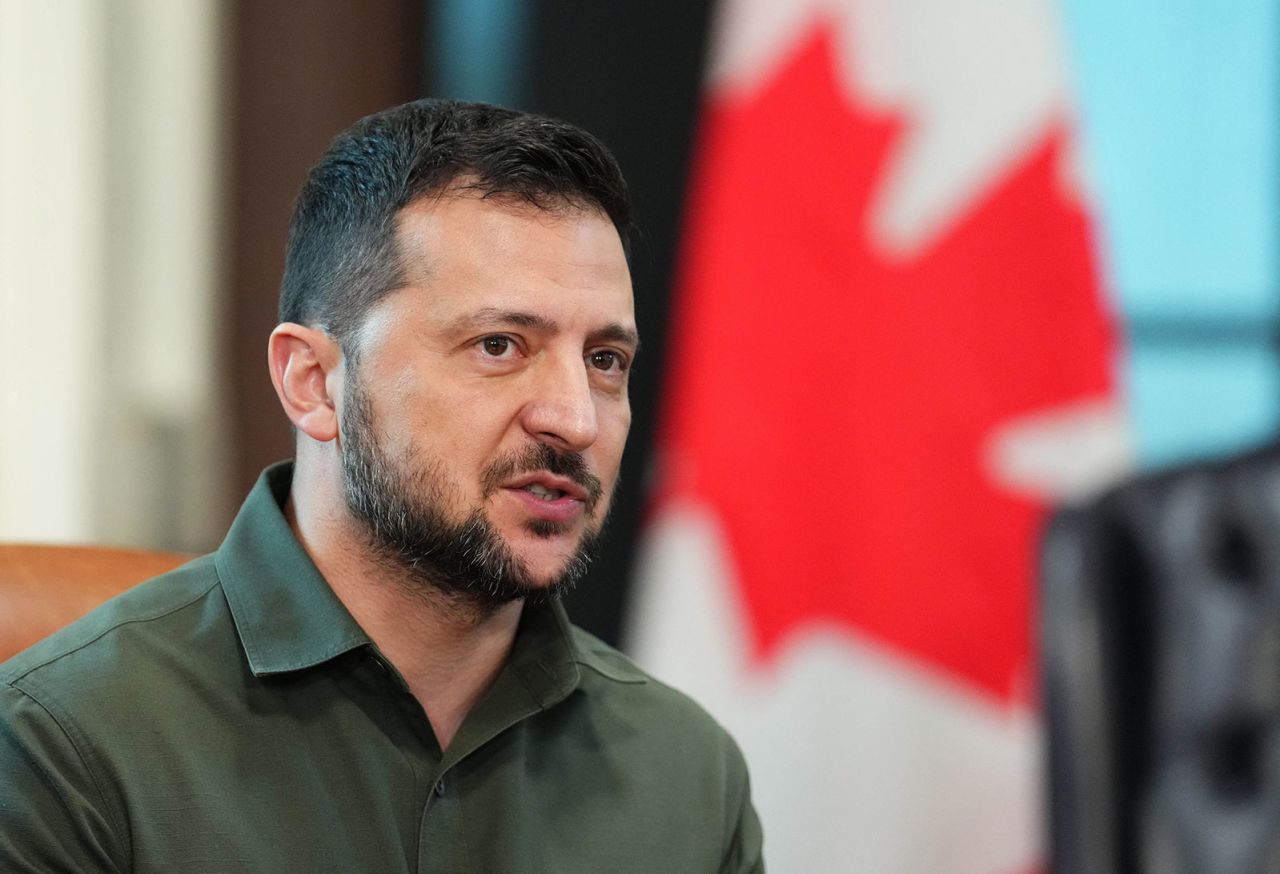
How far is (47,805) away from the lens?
1152 mm

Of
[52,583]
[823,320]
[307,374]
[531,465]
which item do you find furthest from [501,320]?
[823,320]

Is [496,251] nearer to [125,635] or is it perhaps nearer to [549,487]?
[549,487]

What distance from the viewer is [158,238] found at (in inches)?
97.3

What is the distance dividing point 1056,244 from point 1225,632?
86 centimetres

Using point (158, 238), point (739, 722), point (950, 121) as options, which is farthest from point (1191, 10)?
point (158, 238)

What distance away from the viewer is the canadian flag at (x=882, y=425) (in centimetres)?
236

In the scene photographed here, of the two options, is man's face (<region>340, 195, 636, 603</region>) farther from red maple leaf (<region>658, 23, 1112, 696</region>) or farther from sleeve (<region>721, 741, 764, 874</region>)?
red maple leaf (<region>658, 23, 1112, 696</region>)

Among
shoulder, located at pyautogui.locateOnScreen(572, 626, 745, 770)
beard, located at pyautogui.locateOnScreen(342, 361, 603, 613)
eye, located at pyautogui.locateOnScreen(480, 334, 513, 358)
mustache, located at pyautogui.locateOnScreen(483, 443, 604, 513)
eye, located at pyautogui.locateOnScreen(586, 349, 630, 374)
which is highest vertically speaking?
eye, located at pyautogui.locateOnScreen(480, 334, 513, 358)

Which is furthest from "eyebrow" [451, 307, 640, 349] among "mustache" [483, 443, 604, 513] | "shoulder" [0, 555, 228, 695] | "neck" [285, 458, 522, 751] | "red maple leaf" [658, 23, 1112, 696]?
"red maple leaf" [658, 23, 1112, 696]

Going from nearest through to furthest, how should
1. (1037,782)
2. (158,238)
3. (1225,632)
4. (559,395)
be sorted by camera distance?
(559,395), (1225,632), (1037,782), (158,238)

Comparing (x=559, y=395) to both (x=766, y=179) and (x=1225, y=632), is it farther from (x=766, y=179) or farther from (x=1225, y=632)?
(x=766, y=179)

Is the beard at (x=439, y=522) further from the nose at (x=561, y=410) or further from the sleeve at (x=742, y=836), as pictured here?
the sleeve at (x=742, y=836)

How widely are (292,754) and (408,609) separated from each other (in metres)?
0.21

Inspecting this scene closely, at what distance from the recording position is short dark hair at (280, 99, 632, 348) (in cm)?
139
